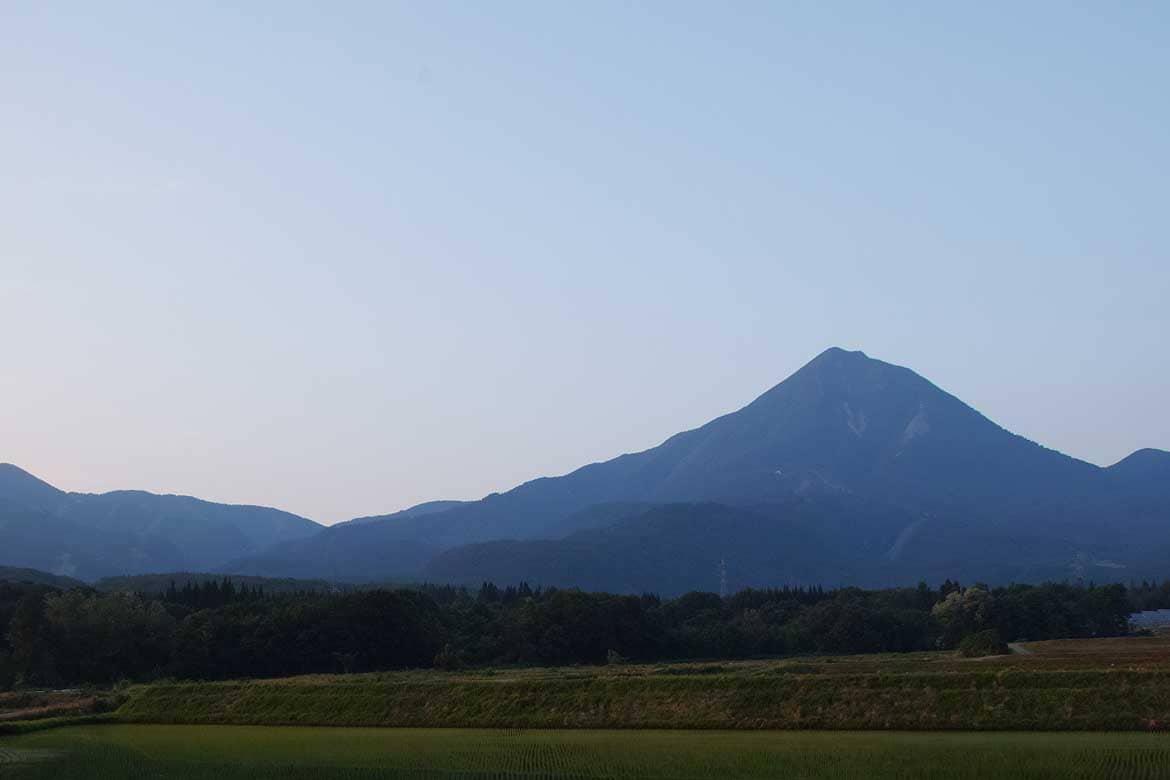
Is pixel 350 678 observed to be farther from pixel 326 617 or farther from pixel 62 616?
pixel 62 616

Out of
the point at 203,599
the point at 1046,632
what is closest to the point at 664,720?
the point at 1046,632

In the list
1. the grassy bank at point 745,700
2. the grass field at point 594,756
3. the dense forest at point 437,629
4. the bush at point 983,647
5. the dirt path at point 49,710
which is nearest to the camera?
the grass field at point 594,756

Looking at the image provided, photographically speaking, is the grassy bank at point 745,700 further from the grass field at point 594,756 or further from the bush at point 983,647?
the bush at point 983,647

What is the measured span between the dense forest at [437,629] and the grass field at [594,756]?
38389 millimetres

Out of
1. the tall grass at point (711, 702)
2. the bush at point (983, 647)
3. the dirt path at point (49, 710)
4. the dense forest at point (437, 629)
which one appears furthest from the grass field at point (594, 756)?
Answer: the dense forest at point (437, 629)

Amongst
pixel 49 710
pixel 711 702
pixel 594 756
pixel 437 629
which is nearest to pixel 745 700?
pixel 711 702

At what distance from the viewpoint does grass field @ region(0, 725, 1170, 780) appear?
3647 cm

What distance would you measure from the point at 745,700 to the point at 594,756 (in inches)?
434

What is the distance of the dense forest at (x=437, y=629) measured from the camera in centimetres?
9438

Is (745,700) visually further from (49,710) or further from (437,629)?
(437,629)

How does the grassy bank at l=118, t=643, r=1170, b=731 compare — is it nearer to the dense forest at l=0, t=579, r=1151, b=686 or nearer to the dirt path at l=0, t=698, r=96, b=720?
the dirt path at l=0, t=698, r=96, b=720

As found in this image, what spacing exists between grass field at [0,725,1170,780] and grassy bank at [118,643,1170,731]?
86.8 inches

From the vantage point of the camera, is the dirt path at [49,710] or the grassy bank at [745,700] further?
the dirt path at [49,710]

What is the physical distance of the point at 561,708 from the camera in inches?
2146
